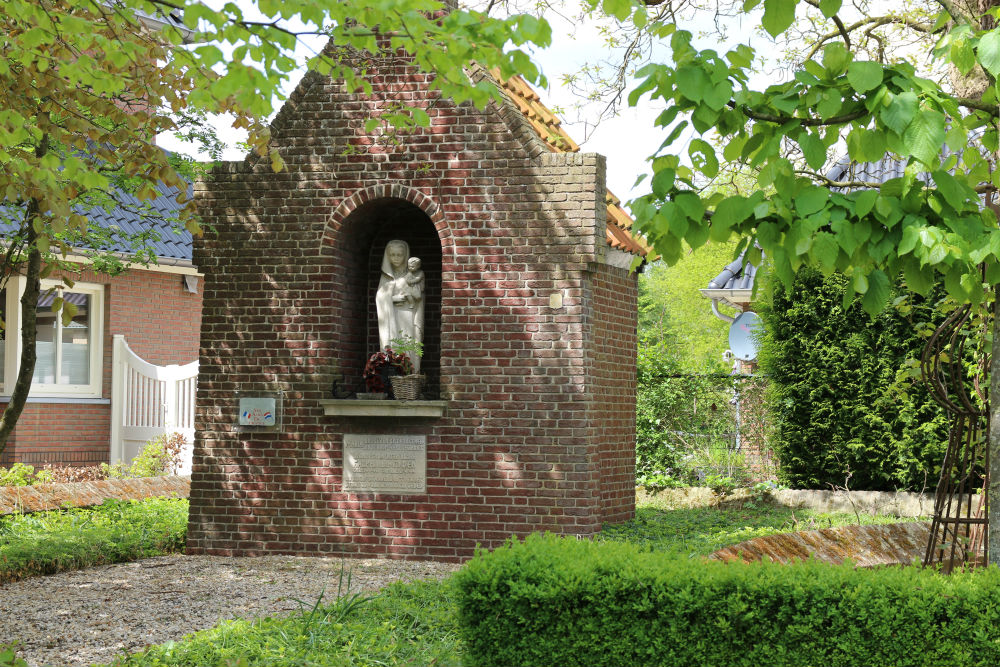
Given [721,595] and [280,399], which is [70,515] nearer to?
[280,399]

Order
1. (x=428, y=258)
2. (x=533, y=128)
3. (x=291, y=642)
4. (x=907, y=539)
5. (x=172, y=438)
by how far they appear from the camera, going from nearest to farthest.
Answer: (x=291, y=642)
(x=907, y=539)
(x=533, y=128)
(x=428, y=258)
(x=172, y=438)

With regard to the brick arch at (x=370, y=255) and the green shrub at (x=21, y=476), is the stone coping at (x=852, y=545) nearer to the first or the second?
the brick arch at (x=370, y=255)

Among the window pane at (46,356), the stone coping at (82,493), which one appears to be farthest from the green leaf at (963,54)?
the window pane at (46,356)

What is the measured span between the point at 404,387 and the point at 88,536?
3.48m

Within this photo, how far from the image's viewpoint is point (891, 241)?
15.6ft

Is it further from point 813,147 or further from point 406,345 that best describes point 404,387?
point 813,147

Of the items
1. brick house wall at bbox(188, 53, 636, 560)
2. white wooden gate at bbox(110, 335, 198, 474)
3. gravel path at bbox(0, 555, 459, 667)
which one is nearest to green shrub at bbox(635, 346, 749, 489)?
brick house wall at bbox(188, 53, 636, 560)

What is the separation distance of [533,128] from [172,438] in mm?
8772

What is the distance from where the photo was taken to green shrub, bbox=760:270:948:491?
12.9 metres

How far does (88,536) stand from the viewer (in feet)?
34.9

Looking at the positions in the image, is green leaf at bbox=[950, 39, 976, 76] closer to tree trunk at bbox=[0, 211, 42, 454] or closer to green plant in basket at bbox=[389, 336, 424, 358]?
tree trunk at bbox=[0, 211, 42, 454]

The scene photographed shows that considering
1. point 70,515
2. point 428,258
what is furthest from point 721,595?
point 70,515

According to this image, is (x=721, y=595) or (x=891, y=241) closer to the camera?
(x=891, y=241)

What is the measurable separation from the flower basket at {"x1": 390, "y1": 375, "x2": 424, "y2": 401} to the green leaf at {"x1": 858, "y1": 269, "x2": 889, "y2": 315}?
6.41 m
